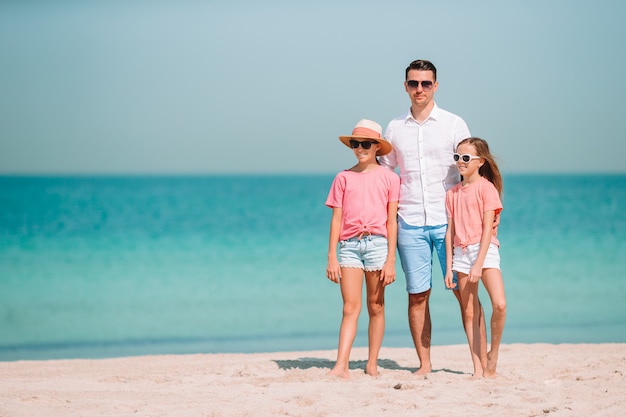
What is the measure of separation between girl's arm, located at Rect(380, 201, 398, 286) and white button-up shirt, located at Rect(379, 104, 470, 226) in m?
0.10

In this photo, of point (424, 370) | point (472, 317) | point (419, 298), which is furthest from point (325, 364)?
point (472, 317)

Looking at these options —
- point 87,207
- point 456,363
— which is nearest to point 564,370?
point 456,363

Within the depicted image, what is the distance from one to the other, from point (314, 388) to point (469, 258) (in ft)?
4.00

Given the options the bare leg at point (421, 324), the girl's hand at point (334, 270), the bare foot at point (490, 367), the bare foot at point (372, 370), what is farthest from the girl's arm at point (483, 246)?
the bare foot at point (372, 370)

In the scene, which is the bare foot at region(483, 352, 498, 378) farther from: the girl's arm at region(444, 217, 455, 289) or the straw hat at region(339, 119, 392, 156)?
the straw hat at region(339, 119, 392, 156)

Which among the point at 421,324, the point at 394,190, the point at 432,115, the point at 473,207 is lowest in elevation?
the point at 421,324

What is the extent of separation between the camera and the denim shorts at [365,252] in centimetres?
517

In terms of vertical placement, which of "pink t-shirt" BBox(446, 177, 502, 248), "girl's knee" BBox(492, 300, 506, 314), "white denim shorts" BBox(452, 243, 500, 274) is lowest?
"girl's knee" BBox(492, 300, 506, 314)

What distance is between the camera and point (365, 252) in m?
5.19

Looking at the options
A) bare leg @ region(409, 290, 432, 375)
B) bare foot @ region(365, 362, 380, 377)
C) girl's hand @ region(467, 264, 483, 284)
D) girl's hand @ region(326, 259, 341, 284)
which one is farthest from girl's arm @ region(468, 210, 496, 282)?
bare foot @ region(365, 362, 380, 377)

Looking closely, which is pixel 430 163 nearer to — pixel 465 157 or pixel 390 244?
pixel 465 157

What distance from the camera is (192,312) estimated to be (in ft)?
34.2

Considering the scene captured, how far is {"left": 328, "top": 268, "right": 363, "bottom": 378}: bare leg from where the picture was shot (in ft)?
17.2

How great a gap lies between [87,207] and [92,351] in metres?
31.8
